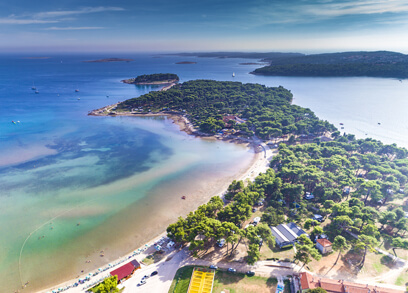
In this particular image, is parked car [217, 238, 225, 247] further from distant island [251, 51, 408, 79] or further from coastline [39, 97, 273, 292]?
distant island [251, 51, 408, 79]

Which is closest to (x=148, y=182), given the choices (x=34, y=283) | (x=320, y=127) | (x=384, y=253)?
(x=34, y=283)

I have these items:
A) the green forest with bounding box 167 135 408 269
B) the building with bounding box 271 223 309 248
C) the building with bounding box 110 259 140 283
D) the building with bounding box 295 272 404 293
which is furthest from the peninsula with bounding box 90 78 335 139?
the building with bounding box 110 259 140 283

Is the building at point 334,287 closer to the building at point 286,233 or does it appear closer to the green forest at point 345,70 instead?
the building at point 286,233

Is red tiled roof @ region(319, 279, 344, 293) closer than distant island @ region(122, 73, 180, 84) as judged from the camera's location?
Yes

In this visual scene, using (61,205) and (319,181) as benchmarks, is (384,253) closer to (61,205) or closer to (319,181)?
(319,181)

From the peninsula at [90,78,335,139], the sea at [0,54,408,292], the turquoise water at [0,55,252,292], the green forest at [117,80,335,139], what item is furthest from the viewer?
the peninsula at [90,78,335,139]

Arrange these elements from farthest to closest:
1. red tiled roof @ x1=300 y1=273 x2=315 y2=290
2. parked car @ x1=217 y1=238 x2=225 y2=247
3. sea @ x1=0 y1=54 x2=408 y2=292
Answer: sea @ x1=0 y1=54 x2=408 y2=292, parked car @ x1=217 y1=238 x2=225 y2=247, red tiled roof @ x1=300 y1=273 x2=315 y2=290

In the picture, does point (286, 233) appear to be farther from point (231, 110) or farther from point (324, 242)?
point (231, 110)

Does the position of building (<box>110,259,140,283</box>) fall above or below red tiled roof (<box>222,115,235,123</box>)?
below
